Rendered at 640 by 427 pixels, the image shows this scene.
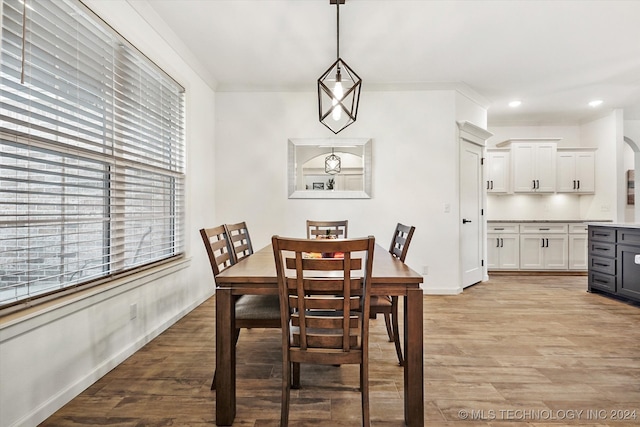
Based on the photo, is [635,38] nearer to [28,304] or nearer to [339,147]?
[339,147]

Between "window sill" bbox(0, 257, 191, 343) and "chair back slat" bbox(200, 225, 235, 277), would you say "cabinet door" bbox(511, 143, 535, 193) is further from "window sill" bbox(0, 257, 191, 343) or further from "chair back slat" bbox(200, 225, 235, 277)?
"window sill" bbox(0, 257, 191, 343)

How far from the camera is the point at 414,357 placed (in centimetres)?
156

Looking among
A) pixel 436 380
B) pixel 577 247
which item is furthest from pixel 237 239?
pixel 577 247

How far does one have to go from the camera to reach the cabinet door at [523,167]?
556 centimetres

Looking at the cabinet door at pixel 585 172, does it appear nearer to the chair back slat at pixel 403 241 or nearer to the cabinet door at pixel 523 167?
the cabinet door at pixel 523 167

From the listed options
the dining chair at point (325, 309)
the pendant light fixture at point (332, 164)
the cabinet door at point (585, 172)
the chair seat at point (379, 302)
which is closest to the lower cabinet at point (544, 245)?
the cabinet door at point (585, 172)

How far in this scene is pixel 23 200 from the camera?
1597mm

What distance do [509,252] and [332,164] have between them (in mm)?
3472

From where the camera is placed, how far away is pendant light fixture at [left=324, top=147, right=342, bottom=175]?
4207mm

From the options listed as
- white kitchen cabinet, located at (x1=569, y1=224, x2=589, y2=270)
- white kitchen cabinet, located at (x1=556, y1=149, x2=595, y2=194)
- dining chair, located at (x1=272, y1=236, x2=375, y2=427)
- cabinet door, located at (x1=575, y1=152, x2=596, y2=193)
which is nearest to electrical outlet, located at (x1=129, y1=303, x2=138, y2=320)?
dining chair, located at (x1=272, y1=236, x2=375, y2=427)

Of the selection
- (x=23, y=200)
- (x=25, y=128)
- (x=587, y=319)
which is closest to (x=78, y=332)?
(x=23, y=200)

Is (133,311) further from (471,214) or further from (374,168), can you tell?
(471,214)

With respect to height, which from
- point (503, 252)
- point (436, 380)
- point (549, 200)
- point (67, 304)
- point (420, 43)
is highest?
point (420, 43)

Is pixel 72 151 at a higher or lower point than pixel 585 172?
lower
